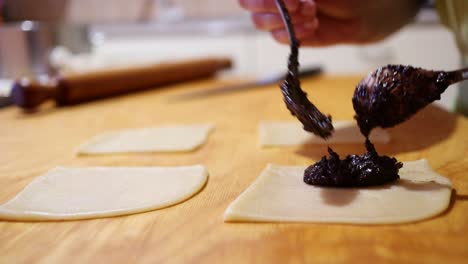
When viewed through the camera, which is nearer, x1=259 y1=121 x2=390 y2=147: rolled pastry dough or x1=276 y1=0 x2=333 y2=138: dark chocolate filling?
x1=276 y1=0 x2=333 y2=138: dark chocolate filling

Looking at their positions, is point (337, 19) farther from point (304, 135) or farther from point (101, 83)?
point (101, 83)

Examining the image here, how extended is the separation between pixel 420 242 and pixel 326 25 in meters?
0.92

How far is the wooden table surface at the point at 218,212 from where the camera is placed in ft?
1.70


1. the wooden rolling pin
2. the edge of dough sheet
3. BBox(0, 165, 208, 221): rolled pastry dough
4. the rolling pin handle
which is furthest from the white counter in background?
BBox(0, 165, 208, 221): rolled pastry dough

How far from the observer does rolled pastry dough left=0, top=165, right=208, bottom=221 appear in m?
0.65

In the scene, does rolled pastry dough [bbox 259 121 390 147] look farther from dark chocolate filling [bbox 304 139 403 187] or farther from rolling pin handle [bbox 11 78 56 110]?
rolling pin handle [bbox 11 78 56 110]

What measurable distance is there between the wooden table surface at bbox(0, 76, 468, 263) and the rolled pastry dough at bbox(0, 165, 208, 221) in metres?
0.02

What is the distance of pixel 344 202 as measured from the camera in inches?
24.7

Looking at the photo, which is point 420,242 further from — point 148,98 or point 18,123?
point 148,98

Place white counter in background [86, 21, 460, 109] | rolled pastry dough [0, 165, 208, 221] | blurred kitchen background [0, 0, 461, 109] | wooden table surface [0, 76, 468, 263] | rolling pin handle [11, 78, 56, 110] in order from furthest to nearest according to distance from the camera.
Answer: white counter in background [86, 21, 460, 109] < blurred kitchen background [0, 0, 461, 109] < rolling pin handle [11, 78, 56, 110] < rolled pastry dough [0, 165, 208, 221] < wooden table surface [0, 76, 468, 263]

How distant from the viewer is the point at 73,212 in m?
0.65

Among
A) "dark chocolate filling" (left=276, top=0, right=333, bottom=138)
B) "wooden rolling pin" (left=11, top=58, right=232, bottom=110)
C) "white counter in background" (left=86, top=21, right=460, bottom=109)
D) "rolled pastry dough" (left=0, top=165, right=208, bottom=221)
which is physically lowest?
"white counter in background" (left=86, top=21, right=460, bottom=109)

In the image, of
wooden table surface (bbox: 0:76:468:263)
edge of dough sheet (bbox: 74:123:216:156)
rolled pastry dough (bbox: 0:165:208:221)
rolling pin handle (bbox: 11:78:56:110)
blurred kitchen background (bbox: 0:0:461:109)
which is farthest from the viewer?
blurred kitchen background (bbox: 0:0:461:109)

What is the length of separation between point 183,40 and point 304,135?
A: 83.4 inches
